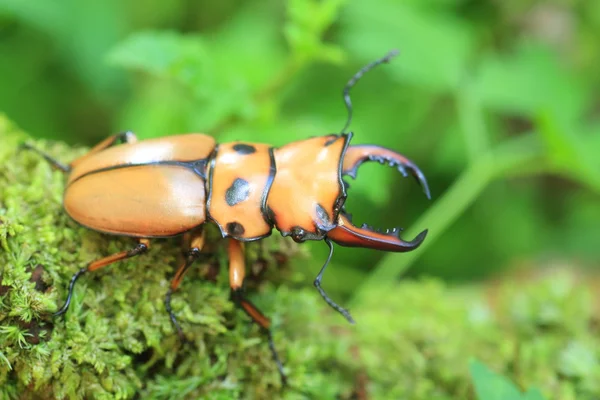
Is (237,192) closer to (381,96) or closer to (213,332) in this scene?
(213,332)

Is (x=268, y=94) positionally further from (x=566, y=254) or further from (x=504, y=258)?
(x=566, y=254)

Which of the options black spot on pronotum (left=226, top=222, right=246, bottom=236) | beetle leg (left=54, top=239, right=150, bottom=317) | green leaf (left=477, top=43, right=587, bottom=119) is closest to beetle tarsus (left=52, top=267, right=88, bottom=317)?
beetle leg (left=54, top=239, right=150, bottom=317)

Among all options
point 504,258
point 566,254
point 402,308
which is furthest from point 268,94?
point 566,254

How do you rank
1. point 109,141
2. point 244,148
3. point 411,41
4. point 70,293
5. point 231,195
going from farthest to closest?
point 411,41 < point 109,141 < point 244,148 < point 231,195 < point 70,293

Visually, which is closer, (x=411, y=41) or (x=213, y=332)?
(x=213, y=332)

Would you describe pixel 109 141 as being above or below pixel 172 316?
above

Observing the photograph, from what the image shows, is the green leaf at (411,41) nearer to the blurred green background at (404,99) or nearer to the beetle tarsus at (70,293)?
the blurred green background at (404,99)

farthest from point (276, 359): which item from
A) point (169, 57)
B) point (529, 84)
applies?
point (529, 84)
